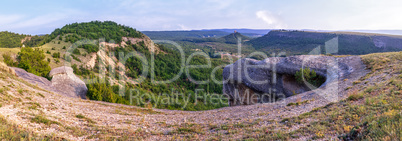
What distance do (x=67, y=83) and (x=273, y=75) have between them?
18.6 metres

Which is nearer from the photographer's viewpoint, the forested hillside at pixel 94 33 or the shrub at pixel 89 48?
the shrub at pixel 89 48

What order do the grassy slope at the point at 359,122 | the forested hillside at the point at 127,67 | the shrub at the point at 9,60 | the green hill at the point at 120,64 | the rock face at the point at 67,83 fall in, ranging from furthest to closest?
the forested hillside at the point at 127,67, the green hill at the point at 120,64, the shrub at the point at 9,60, the rock face at the point at 67,83, the grassy slope at the point at 359,122

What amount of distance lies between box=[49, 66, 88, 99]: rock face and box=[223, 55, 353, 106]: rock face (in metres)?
14.7

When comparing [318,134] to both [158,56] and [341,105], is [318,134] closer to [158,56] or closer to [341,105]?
[341,105]

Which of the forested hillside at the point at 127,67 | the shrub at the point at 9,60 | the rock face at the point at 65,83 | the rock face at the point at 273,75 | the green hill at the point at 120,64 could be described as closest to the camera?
the rock face at the point at 65,83

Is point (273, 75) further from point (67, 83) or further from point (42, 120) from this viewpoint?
point (67, 83)

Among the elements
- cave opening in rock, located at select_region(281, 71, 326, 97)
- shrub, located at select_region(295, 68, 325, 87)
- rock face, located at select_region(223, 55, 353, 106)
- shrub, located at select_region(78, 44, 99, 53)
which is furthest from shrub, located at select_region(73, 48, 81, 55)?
shrub, located at select_region(295, 68, 325, 87)

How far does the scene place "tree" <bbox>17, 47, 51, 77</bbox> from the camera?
1822cm

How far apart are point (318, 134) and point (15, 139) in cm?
719

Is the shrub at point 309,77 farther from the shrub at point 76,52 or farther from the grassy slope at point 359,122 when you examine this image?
the shrub at point 76,52

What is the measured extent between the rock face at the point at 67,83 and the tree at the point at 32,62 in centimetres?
109

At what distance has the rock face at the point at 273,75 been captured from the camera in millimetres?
16922

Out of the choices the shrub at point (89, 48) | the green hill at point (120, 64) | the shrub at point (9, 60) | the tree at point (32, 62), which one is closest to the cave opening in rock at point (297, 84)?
the green hill at point (120, 64)

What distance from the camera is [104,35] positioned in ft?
165
